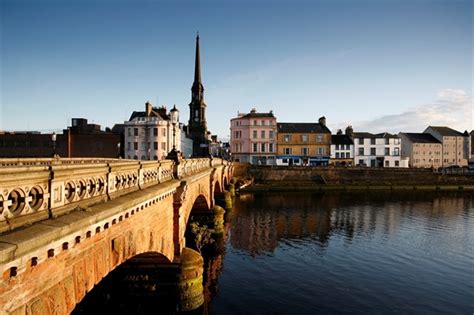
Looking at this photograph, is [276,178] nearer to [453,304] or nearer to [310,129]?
[310,129]

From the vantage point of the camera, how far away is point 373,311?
17328mm

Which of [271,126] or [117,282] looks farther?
[271,126]

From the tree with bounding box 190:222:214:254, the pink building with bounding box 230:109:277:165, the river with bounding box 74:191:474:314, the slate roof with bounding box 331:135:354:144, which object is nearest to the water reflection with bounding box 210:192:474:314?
the river with bounding box 74:191:474:314

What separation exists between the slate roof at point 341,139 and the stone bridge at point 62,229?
82.8 meters

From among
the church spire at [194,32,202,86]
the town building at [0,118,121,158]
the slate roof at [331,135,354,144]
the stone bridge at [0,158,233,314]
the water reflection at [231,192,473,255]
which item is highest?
the church spire at [194,32,202,86]

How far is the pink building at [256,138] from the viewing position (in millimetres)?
82812

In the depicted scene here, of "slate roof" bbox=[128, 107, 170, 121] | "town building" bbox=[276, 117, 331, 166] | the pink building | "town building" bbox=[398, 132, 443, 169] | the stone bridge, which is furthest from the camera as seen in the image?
"town building" bbox=[398, 132, 443, 169]

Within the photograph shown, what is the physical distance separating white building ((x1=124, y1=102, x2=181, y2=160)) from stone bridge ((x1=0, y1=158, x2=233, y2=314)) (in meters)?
59.2

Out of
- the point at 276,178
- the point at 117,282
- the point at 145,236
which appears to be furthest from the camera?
the point at 276,178

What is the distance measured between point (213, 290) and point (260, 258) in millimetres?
7096

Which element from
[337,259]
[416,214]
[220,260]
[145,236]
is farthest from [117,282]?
[416,214]

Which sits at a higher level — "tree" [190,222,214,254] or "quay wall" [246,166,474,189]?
"quay wall" [246,166,474,189]

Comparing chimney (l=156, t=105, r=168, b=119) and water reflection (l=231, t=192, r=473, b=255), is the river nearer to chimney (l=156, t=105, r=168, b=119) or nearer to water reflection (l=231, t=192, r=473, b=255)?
water reflection (l=231, t=192, r=473, b=255)

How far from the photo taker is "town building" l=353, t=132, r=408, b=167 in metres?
88.6
